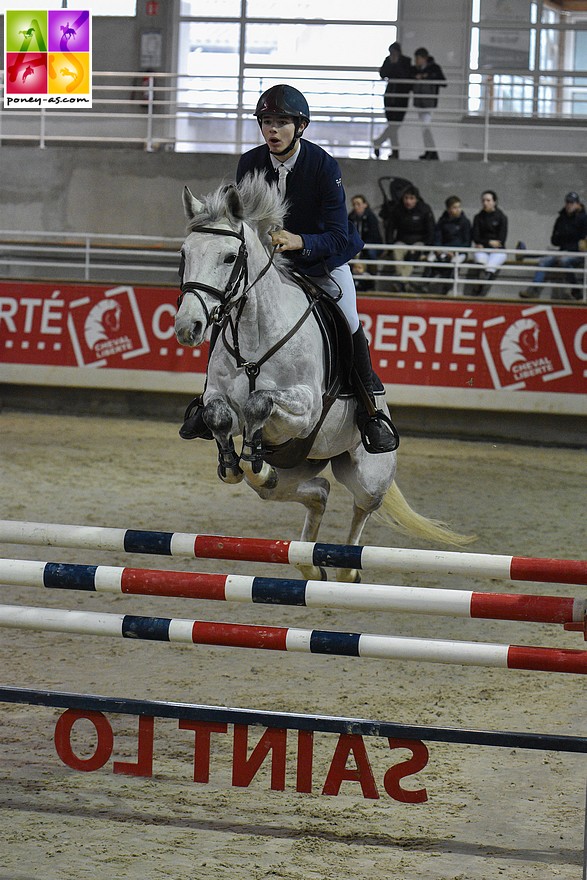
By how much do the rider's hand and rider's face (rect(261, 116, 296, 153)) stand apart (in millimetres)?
351

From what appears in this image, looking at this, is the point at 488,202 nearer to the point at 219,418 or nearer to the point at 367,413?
the point at 367,413

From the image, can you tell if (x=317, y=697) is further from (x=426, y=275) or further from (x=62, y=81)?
(x=62, y=81)

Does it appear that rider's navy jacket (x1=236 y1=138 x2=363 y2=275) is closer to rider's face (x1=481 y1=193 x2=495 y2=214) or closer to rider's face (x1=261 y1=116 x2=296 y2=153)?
rider's face (x1=261 y1=116 x2=296 y2=153)

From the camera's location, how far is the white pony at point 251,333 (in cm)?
344

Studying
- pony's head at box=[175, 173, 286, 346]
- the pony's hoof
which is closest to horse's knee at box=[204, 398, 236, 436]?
the pony's hoof

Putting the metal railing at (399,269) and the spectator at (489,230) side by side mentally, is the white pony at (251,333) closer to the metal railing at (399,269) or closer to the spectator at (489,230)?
the metal railing at (399,269)

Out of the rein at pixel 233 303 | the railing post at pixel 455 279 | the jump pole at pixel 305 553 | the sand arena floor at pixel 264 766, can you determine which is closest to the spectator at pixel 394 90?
the railing post at pixel 455 279

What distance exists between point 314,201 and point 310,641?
6.03ft

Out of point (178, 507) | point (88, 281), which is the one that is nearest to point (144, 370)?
point (88, 281)

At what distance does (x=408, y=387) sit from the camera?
11.1m

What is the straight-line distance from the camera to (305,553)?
3.09m

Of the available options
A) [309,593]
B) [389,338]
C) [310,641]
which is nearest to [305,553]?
[309,593]

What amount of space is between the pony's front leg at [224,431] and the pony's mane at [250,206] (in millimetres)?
624

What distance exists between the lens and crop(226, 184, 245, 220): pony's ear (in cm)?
354
